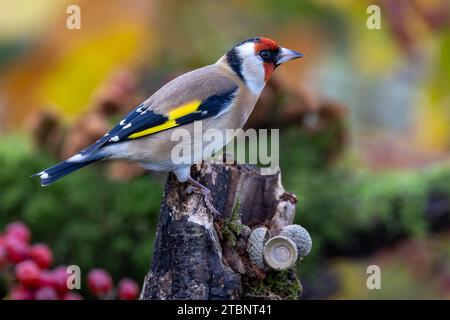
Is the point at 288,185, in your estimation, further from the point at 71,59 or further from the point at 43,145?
the point at 71,59

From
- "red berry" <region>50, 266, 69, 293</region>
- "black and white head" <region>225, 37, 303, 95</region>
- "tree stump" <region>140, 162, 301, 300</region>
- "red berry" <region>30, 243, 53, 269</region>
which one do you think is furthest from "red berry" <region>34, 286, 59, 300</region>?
"black and white head" <region>225, 37, 303, 95</region>

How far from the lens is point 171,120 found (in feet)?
9.02

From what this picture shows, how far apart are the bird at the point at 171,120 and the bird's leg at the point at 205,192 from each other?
0.06 feet

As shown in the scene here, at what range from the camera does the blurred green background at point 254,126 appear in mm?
3867

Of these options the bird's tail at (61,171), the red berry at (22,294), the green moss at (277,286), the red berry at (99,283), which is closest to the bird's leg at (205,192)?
the green moss at (277,286)

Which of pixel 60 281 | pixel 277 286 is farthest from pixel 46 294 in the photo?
pixel 277 286

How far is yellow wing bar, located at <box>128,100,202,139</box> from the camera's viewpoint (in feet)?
8.93

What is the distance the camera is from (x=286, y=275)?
2434 millimetres

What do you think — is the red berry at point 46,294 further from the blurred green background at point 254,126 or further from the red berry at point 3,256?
the blurred green background at point 254,126

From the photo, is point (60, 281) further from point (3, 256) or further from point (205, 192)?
point (205, 192)

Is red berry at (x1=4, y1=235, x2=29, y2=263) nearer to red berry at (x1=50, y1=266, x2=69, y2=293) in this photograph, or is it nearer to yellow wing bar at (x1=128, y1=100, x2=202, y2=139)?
red berry at (x1=50, y1=266, x2=69, y2=293)

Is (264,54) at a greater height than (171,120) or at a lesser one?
greater

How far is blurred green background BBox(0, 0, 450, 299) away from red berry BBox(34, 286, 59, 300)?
953 millimetres

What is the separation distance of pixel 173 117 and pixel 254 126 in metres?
1.40
